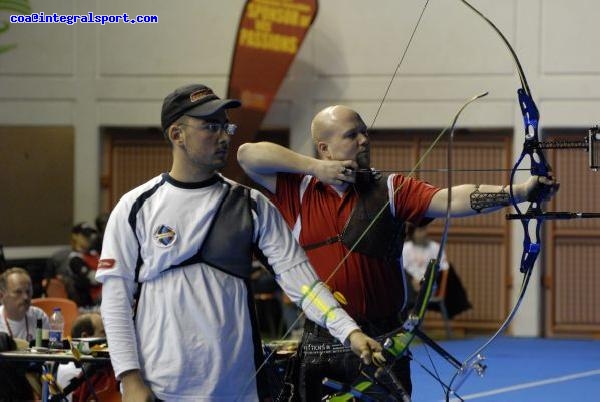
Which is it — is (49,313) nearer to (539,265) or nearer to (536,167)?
(536,167)

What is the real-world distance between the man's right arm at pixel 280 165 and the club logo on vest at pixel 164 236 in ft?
2.80

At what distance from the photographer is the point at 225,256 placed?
3.19m

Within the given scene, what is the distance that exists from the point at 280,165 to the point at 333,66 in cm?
913

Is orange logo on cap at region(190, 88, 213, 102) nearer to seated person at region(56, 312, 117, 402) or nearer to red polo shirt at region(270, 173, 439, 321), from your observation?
red polo shirt at region(270, 173, 439, 321)

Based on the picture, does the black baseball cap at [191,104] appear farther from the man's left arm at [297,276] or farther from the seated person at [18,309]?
the seated person at [18,309]

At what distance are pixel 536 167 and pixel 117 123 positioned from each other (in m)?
10.2

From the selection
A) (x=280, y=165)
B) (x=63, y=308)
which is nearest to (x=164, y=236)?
(x=280, y=165)

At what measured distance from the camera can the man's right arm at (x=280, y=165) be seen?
12.8ft

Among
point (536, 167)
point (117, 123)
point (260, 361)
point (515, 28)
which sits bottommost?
point (260, 361)

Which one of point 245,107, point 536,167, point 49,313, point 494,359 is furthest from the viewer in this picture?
point 245,107

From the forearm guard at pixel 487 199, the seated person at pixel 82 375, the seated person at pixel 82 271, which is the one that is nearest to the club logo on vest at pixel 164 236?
the forearm guard at pixel 487 199

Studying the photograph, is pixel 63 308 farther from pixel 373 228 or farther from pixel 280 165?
pixel 373 228

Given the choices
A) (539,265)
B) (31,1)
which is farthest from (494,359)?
(31,1)

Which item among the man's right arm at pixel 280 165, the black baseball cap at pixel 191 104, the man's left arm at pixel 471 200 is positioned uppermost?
the black baseball cap at pixel 191 104
